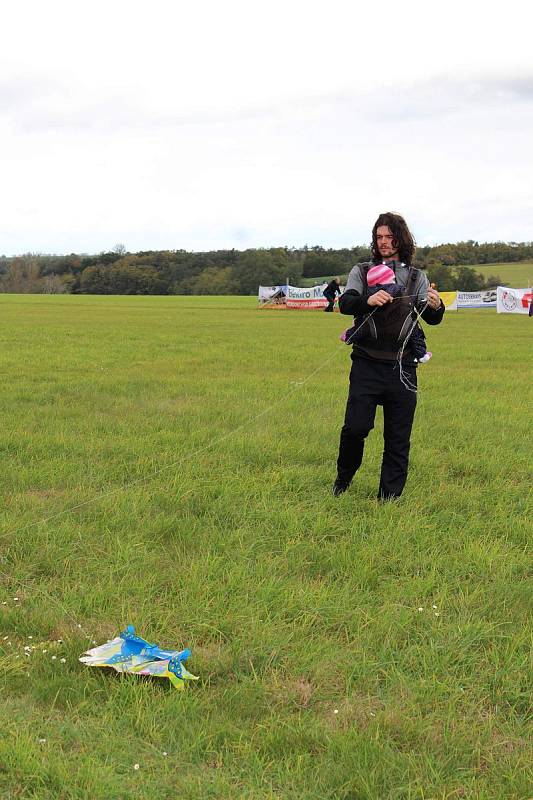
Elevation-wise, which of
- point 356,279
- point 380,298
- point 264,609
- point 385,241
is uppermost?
point 385,241

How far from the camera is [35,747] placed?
241cm

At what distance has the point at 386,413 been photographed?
5023 mm

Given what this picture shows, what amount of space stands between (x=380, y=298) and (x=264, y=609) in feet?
7.02

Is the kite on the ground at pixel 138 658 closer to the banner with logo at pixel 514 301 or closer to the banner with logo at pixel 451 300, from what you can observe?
the banner with logo at pixel 514 301

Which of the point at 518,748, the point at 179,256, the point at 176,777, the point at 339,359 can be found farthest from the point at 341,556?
the point at 179,256

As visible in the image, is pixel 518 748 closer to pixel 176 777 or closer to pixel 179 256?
pixel 176 777

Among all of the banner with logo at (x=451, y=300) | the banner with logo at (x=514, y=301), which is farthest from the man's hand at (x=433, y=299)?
the banner with logo at (x=451, y=300)

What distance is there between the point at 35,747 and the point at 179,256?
340 feet

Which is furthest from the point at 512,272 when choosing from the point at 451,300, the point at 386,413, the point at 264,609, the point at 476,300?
the point at 264,609

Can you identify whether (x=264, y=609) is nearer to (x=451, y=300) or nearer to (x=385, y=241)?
(x=385, y=241)

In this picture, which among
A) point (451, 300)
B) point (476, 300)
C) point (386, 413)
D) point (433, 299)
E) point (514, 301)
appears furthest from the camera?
point (476, 300)

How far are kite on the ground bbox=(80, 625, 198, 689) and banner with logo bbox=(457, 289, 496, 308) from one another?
3833 cm

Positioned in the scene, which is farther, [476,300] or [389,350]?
[476,300]

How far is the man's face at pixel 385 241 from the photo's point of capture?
4736mm
